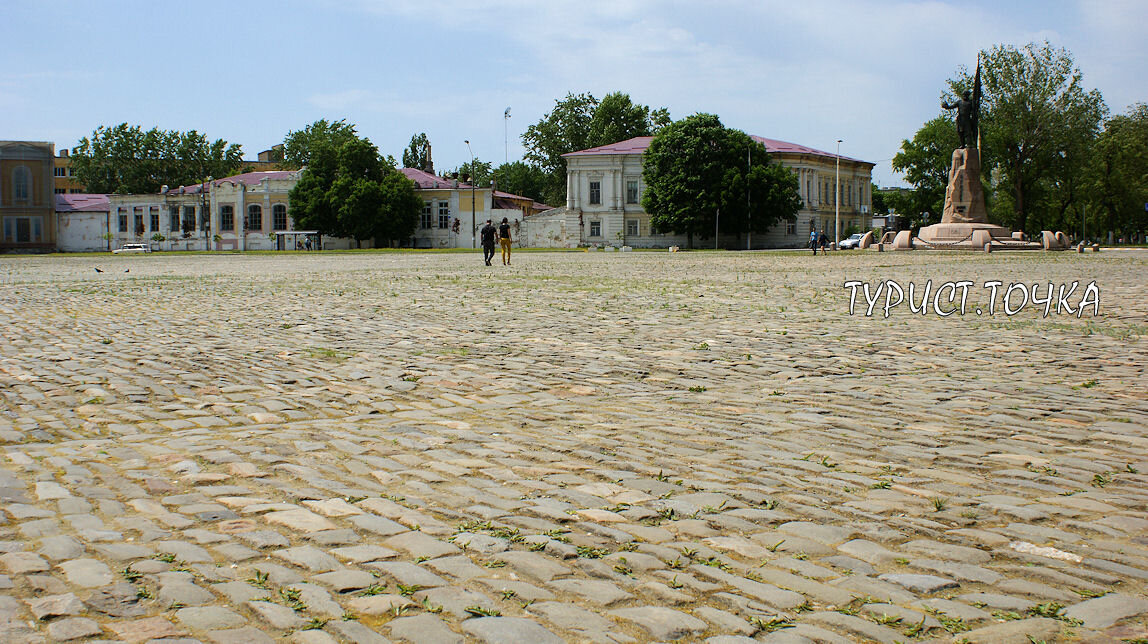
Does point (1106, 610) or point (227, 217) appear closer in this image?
point (1106, 610)

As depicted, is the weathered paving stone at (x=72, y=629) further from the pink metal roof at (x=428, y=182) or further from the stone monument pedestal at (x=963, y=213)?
the pink metal roof at (x=428, y=182)

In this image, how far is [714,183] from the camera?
6794 centimetres

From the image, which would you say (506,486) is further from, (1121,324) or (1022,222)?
(1022,222)

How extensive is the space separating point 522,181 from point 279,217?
44300 millimetres

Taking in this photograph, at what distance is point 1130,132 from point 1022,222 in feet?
41.8

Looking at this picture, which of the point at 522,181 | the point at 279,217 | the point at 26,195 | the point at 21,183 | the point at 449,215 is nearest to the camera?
the point at 449,215

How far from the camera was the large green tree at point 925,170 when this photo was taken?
83375 millimetres

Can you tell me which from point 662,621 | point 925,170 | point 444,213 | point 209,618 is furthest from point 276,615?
point 925,170

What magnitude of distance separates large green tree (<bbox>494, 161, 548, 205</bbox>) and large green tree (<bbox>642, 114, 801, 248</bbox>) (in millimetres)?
48231

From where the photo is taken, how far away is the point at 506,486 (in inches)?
169

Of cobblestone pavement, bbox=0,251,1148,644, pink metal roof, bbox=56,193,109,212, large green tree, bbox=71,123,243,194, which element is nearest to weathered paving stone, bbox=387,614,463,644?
cobblestone pavement, bbox=0,251,1148,644

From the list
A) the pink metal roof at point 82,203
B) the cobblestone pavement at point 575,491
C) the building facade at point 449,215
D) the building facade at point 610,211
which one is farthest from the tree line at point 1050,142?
the pink metal roof at point 82,203

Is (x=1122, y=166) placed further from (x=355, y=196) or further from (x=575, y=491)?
(x=575, y=491)

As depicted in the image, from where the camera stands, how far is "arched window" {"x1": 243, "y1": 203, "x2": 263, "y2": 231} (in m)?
81.2
